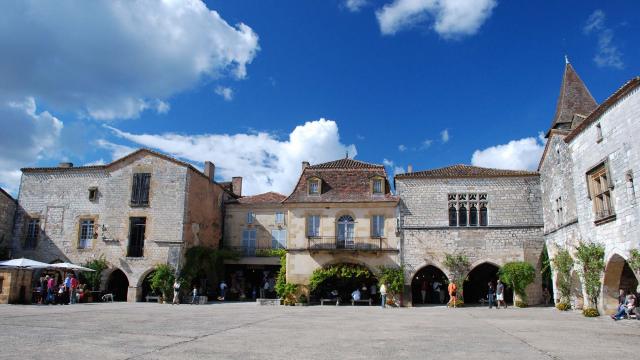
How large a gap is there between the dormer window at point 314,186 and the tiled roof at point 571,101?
1287 cm

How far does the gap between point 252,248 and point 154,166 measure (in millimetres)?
8881

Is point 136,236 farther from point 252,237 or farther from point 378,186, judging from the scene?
point 378,186

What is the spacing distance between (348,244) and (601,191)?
13.5 m

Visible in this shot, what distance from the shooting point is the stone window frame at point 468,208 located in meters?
26.3

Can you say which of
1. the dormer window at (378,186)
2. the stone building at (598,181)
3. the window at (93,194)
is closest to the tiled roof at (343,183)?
the dormer window at (378,186)

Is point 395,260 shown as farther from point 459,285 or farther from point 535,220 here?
point 535,220

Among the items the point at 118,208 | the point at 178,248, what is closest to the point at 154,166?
the point at 118,208

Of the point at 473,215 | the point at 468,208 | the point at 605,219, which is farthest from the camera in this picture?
the point at 473,215

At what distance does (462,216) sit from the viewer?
26562 millimetres

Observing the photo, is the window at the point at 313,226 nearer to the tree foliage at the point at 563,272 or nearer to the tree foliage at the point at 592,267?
the tree foliage at the point at 563,272

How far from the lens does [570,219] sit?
2103 cm

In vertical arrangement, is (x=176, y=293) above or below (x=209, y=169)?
below

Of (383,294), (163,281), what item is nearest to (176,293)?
(163,281)

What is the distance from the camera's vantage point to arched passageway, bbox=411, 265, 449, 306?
28422mm
